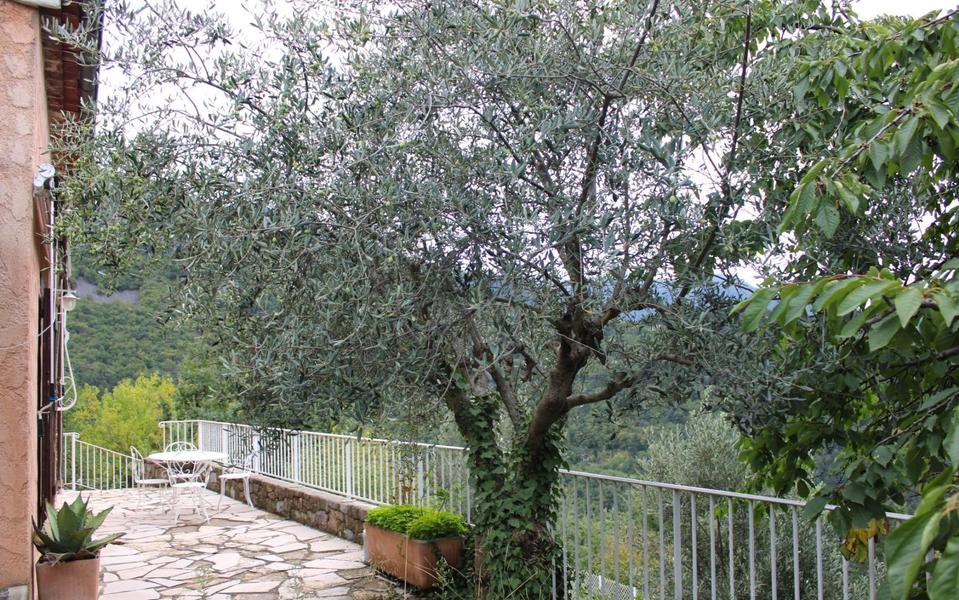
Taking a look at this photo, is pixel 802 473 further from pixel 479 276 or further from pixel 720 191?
pixel 479 276

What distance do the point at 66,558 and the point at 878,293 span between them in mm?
4647

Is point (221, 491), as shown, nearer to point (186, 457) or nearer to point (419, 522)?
point (186, 457)

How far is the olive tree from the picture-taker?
2.93 m

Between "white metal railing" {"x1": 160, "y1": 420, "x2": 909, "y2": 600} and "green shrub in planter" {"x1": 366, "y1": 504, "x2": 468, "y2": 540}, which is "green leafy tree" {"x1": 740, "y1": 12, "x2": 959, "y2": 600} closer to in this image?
"white metal railing" {"x1": 160, "y1": 420, "x2": 909, "y2": 600}

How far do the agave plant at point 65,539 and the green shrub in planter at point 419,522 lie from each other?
211 cm

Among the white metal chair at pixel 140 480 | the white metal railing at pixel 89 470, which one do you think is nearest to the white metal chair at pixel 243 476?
the white metal chair at pixel 140 480

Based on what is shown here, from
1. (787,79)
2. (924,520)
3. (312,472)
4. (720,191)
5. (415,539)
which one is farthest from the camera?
(312,472)

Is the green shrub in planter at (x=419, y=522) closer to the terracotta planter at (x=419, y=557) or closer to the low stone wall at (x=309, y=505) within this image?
the terracotta planter at (x=419, y=557)

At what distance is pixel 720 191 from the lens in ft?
9.96

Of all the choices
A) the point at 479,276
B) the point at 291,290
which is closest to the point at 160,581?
the point at 291,290

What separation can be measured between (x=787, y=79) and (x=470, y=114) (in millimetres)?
1435

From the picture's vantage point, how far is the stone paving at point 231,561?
19.0 feet

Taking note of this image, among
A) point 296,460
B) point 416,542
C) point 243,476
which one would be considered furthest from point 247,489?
point 416,542

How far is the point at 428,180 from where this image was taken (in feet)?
10.0
